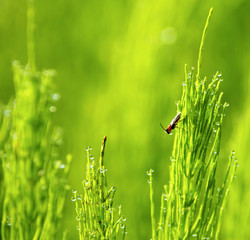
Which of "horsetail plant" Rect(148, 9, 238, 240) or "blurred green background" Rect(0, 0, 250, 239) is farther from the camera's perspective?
"blurred green background" Rect(0, 0, 250, 239)

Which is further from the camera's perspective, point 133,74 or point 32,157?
point 133,74

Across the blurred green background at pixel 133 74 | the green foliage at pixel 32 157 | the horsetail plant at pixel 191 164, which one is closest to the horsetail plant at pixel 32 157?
the green foliage at pixel 32 157

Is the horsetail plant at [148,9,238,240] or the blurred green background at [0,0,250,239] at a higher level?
the blurred green background at [0,0,250,239]

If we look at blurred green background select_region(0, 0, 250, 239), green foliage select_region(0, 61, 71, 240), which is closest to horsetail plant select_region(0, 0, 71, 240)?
green foliage select_region(0, 61, 71, 240)

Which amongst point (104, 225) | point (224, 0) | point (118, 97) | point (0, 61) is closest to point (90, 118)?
point (118, 97)

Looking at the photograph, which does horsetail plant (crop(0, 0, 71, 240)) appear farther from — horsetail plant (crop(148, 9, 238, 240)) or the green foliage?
horsetail plant (crop(148, 9, 238, 240))

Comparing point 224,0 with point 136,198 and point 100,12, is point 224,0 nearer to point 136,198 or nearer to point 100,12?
point 100,12

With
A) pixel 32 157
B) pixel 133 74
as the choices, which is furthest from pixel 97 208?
pixel 133 74

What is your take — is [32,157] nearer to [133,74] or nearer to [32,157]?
[32,157]
